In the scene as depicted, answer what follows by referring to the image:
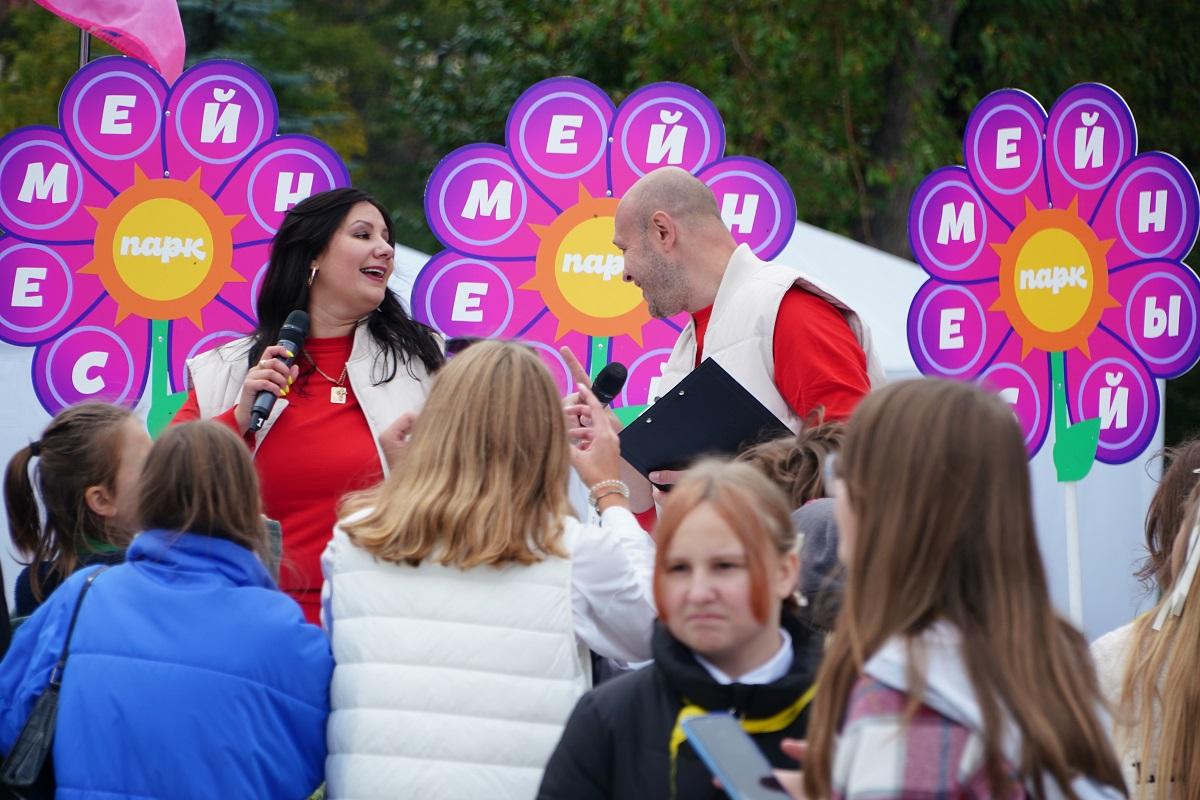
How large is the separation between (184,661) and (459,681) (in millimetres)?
509

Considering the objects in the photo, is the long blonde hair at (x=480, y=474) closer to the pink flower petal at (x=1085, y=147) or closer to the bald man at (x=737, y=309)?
the bald man at (x=737, y=309)

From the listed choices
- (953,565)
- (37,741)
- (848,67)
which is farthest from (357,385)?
(848,67)

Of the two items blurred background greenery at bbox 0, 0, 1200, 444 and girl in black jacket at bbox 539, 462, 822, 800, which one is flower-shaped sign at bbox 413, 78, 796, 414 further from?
blurred background greenery at bbox 0, 0, 1200, 444

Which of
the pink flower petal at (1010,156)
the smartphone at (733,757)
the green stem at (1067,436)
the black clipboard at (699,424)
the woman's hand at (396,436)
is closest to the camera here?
the smartphone at (733,757)

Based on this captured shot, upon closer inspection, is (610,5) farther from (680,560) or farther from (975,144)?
(680,560)

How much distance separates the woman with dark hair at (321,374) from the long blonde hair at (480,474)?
0.82 m

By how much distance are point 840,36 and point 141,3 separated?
7946 mm

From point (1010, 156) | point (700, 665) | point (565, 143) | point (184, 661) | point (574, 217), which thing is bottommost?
point (184, 661)

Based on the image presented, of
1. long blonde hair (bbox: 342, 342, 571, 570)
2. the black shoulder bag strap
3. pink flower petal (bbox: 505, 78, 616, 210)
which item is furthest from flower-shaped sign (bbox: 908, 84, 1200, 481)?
the black shoulder bag strap

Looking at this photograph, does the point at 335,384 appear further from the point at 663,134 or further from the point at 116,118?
the point at 663,134

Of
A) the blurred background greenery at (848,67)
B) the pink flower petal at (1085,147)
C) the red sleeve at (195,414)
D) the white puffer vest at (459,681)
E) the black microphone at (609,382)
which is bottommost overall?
the white puffer vest at (459,681)

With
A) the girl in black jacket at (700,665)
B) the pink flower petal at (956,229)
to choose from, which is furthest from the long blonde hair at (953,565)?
the pink flower petal at (956,229)

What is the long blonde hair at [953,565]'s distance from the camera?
6.69 feet

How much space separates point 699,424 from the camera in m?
3.91
